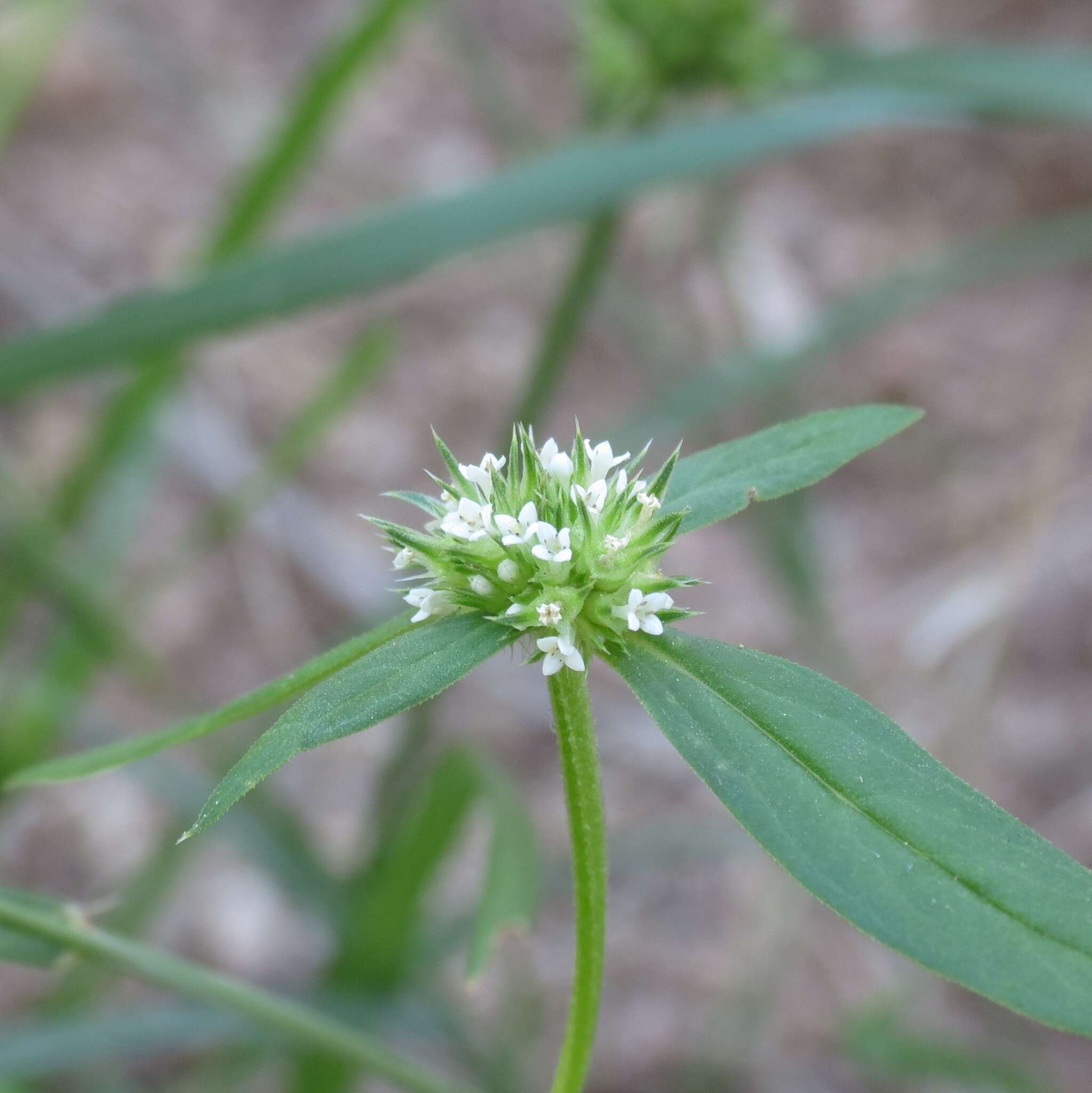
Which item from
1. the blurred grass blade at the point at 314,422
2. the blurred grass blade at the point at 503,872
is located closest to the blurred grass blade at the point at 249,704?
the blurred grass blade at the point at 503,872

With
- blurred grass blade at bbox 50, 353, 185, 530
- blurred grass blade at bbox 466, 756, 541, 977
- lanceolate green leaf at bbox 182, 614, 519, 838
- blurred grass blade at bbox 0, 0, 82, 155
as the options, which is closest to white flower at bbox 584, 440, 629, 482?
lanceolate green leaf at bbox 182, 614, 519, 838

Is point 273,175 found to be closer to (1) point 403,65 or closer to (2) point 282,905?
(2) point 282,905

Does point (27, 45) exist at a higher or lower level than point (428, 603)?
higher

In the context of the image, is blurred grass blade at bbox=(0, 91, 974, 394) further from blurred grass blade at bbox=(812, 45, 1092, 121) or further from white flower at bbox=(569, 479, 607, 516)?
white flower at bbox=(569, 479, 607, 516)

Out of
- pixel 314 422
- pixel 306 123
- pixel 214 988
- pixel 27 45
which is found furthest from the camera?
pixel 27 45

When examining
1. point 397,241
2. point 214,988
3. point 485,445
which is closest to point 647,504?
point 214,988

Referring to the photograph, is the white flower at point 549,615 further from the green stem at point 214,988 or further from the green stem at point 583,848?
the green stem at point 214,988

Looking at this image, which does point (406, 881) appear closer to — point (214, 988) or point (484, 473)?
point (214, 988)
